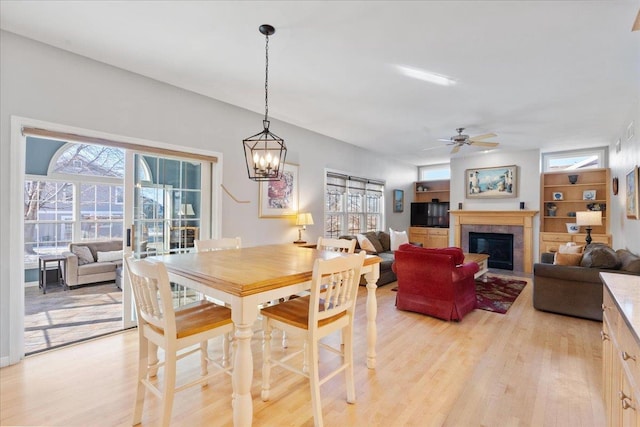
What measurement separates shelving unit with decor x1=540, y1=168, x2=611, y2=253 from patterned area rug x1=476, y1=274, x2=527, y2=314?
62.5 inches

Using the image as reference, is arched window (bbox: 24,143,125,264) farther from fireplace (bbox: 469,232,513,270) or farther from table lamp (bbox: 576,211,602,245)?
table lamp (bbox: 576,211,602,245)

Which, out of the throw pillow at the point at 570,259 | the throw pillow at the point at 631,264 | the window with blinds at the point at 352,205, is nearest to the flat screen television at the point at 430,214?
the window with blinds at the point at 352,205

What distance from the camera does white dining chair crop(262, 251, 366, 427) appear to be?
1748 mm

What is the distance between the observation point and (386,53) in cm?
272

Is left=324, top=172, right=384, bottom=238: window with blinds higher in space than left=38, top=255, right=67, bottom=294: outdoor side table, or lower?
higher

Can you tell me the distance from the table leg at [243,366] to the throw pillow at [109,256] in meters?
4.89

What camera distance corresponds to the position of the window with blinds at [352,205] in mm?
6000

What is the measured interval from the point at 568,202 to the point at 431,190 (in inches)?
122

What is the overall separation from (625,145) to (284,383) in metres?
5.57

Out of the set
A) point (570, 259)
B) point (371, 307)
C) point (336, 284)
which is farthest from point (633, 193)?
point (336, 284)

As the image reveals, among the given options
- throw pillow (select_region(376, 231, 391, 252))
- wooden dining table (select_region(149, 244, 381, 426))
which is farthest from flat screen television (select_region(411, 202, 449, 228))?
wooden dining table (select_region(149, 244, 381, 426))

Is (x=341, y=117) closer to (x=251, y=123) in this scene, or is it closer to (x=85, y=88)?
(x=251, y=123)

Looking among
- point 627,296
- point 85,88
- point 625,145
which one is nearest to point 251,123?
point 85,88

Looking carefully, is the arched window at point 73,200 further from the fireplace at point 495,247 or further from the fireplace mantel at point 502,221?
the fireplace at point 495,247
